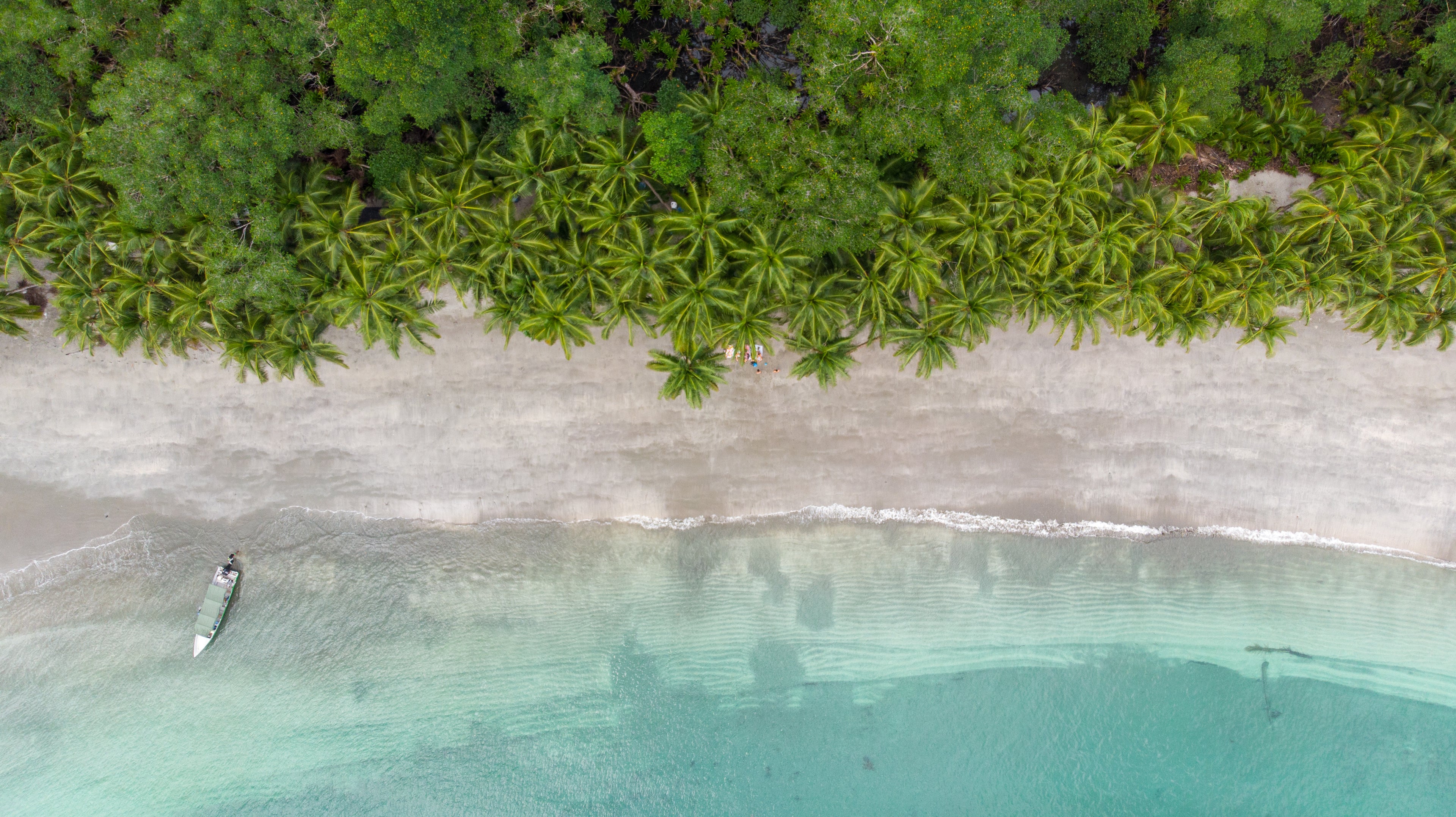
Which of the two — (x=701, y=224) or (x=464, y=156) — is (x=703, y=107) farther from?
(x=464, y=156)

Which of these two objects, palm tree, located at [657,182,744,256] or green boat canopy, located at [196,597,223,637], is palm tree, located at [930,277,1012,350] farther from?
green boat canopy, located at [196,597,223,637]

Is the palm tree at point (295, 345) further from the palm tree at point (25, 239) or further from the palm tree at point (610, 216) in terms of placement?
the palm tree at point (610, 216)

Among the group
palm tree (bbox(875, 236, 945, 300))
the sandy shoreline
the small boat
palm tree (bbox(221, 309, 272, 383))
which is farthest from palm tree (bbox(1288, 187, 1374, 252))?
the small boat

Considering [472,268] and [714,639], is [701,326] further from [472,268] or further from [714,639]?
Answer: [714,639]

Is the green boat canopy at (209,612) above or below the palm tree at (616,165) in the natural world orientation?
below

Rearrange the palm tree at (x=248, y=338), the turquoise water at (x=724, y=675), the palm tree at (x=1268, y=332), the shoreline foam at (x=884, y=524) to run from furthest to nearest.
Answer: the turquoise water at (x=724, y=675) < the shoreline foam at (x=884, y=524) < the palm tree at (x=1268, y=332) < the palm tree at (x=248, y=338)

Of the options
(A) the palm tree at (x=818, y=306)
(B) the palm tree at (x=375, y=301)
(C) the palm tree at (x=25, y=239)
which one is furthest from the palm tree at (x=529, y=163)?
(C) the palm tree at (x=25, y=239)
